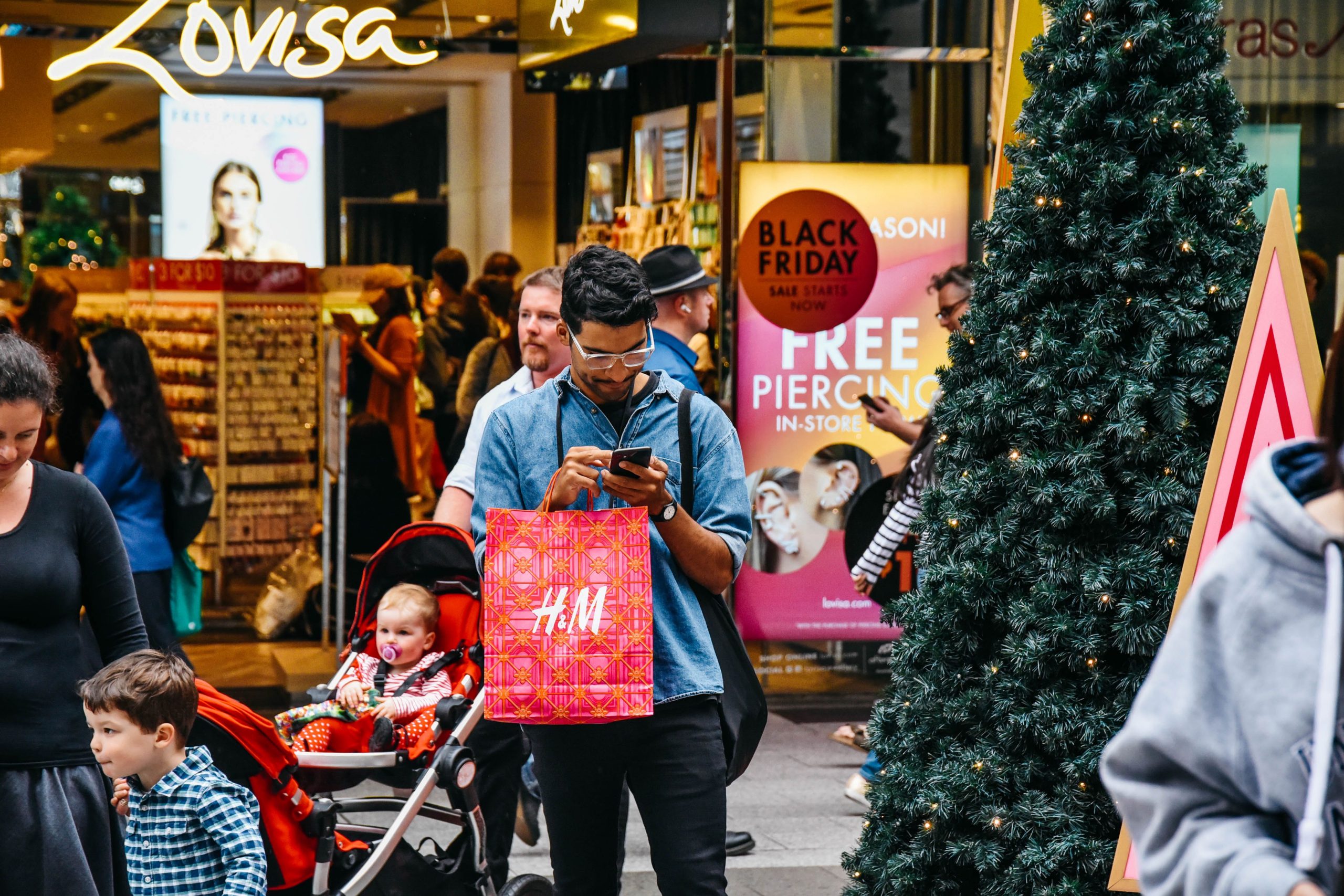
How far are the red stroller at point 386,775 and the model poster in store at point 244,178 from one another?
4.38 meters

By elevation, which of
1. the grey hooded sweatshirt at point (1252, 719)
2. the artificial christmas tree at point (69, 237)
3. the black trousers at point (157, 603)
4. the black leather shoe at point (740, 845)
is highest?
the artificial christmas tree at point (69, 237)

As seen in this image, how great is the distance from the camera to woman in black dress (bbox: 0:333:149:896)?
3369 mm

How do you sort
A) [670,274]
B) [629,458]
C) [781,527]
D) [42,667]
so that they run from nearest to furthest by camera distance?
[629,458]
[42,667]
[670,274]
[781,527]

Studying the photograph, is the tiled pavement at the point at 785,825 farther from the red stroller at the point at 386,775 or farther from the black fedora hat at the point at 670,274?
the black fedora hat at the point at 670,274

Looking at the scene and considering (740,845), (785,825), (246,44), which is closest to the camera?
(740,845)

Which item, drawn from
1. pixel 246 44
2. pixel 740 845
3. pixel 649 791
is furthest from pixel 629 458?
pixel 246 44

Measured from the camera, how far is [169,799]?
135 inches

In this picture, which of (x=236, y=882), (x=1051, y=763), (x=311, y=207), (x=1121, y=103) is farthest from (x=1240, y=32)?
(x=236, y=882)

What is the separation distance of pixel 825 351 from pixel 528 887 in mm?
3946

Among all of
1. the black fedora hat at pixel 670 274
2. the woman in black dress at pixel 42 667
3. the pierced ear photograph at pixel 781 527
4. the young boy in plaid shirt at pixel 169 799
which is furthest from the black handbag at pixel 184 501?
the young boy in plaid shirt at pixel 169 799

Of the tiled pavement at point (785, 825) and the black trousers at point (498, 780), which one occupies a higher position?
the black trousers at point (498, 780)

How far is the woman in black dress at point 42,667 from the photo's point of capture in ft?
11.1

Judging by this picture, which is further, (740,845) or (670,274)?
(740,845)

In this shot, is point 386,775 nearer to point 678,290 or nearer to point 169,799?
point 169,799
